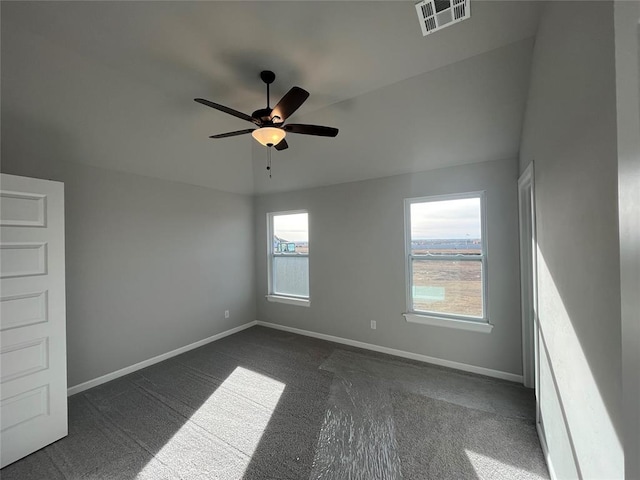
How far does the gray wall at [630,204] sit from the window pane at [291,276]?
395 cm

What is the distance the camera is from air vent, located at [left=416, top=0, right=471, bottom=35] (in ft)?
4.83

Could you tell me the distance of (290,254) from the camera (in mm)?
4539

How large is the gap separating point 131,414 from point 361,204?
3.41 metres

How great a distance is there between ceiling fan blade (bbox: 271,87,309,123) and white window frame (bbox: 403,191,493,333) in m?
2.05

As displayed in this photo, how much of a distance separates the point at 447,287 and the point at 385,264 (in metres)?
0.81

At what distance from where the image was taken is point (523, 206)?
2.68 m

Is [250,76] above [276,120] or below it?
above

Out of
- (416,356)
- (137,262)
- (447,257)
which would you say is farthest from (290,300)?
(447,257)

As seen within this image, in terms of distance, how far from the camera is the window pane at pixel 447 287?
10.1ft

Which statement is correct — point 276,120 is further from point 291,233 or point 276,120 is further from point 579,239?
point 291,233

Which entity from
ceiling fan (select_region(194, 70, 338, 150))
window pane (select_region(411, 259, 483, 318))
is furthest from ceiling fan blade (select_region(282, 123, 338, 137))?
window pane (select_region(411, 259, 483, 318))

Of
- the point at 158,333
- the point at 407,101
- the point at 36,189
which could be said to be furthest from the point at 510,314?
the point at 36,189

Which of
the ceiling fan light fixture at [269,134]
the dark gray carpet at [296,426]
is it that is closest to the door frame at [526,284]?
the dark gray carpet at [296,426]

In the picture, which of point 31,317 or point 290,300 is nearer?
point 31,317
